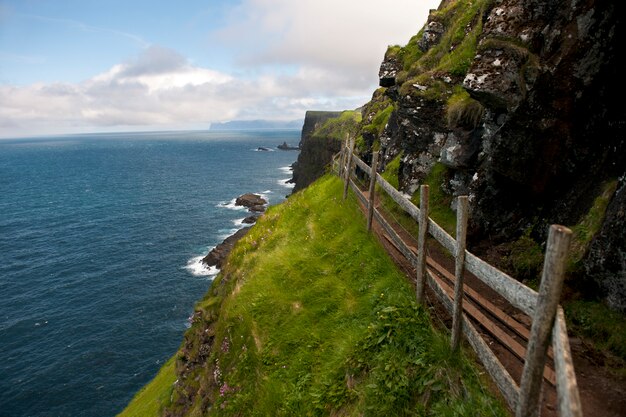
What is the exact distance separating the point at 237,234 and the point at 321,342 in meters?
53.4

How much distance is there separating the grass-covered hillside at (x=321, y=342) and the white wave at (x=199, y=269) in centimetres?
3511

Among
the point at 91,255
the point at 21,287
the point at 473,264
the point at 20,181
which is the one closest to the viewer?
the point at 473,264

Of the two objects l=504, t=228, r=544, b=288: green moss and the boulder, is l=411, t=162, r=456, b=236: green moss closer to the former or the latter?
l=504, t=228, r=544, b=288: green moss

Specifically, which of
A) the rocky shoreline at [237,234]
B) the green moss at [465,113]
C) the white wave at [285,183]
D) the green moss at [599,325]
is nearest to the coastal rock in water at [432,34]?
the green moss at [465,113]

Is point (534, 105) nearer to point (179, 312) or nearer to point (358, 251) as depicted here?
point (358, 251)

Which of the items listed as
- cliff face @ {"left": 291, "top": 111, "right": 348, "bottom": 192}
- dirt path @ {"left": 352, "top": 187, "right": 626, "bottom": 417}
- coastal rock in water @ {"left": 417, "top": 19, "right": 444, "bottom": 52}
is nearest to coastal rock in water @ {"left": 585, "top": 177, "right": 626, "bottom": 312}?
dirt path @ {"left": 352, "top": 187, "right": 626, "bottom": 417}

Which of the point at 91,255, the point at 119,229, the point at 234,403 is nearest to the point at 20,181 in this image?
the point at 119,229

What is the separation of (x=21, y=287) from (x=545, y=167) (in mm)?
61008

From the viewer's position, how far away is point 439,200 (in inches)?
643

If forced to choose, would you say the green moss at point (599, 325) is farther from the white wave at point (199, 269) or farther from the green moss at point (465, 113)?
the white wave at point (199, 269)

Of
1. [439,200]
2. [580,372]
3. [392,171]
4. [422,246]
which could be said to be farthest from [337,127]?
[580,372]

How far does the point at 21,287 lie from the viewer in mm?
49938

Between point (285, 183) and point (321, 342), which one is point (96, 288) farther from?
point (285, 183)

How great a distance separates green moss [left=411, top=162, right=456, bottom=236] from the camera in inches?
592
